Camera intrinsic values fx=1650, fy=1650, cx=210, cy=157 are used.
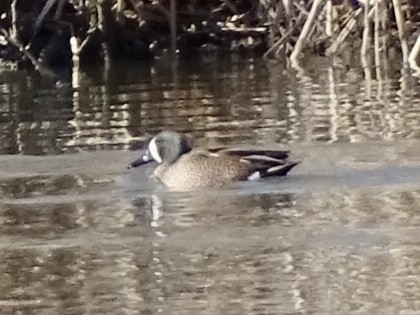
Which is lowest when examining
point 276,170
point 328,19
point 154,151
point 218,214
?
point 218,214

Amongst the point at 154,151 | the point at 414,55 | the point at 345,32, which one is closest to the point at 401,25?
the point at 414,55

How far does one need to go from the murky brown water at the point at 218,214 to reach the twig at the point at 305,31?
340 centimetres

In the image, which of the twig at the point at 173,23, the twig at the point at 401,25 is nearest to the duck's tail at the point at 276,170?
the twig at the point at 401,25

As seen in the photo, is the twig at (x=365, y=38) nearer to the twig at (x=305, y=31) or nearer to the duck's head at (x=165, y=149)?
the twig at (x=305, y=31)

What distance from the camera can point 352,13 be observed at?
17016mm

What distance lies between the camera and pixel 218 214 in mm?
7910

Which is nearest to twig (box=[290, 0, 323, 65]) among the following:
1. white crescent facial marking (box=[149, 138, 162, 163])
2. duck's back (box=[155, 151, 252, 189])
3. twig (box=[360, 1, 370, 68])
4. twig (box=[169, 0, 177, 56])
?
twig (box=[360, 1, 370, 68])

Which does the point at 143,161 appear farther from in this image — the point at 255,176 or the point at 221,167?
the point at 255,176

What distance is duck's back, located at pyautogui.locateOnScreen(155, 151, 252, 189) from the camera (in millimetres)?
8656

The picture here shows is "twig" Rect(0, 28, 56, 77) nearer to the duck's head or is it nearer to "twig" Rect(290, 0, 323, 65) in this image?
"twig" Rect(290, 0, 323, 65)

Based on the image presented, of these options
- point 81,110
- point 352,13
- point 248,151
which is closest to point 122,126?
point 81,110

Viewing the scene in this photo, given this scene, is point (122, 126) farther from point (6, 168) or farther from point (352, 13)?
point (352, 13)

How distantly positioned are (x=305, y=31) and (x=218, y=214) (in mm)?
8711

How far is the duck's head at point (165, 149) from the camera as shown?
911 cm
